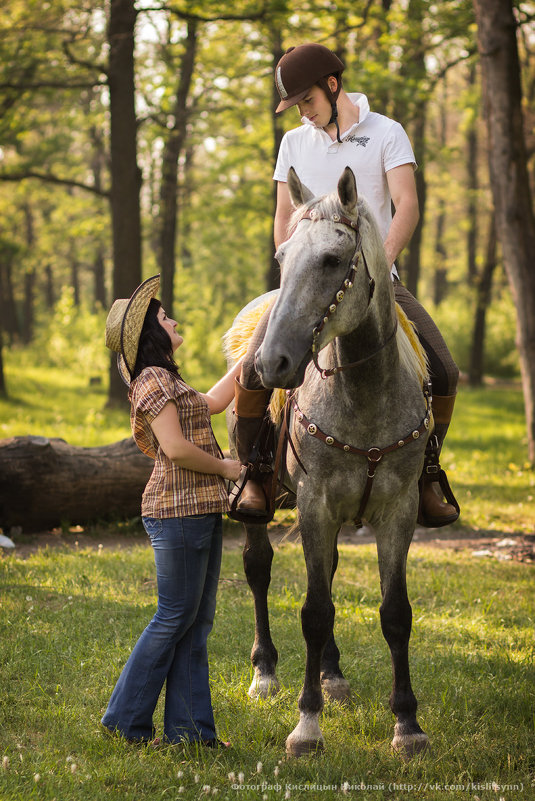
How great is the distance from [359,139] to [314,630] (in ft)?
8.55

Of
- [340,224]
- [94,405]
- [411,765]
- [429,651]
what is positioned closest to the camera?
[340,224]

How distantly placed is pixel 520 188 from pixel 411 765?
938 centimetres

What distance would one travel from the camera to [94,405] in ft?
55.8

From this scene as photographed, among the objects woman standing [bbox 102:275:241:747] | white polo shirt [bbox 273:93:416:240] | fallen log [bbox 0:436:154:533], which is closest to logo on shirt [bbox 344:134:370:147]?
white polo shirt [bbox 273:93:416:240]

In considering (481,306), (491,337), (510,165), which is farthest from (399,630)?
(491,337)

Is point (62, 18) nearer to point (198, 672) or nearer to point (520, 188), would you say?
point (520, 188)

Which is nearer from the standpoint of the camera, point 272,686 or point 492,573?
point 272,686

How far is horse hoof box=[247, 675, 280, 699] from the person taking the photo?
461cm

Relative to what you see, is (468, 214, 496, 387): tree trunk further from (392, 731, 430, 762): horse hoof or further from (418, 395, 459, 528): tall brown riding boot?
(392, 731, 430, 762): horse hoof

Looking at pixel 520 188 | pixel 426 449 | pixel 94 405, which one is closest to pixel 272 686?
pixel 426 449

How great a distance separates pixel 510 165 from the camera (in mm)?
11234

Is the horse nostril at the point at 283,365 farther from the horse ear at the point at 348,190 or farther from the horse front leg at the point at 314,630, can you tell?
the horse front leg at the point at 314,630

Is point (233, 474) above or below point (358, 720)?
above

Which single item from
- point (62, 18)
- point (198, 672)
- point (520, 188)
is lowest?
point (198, 672)
